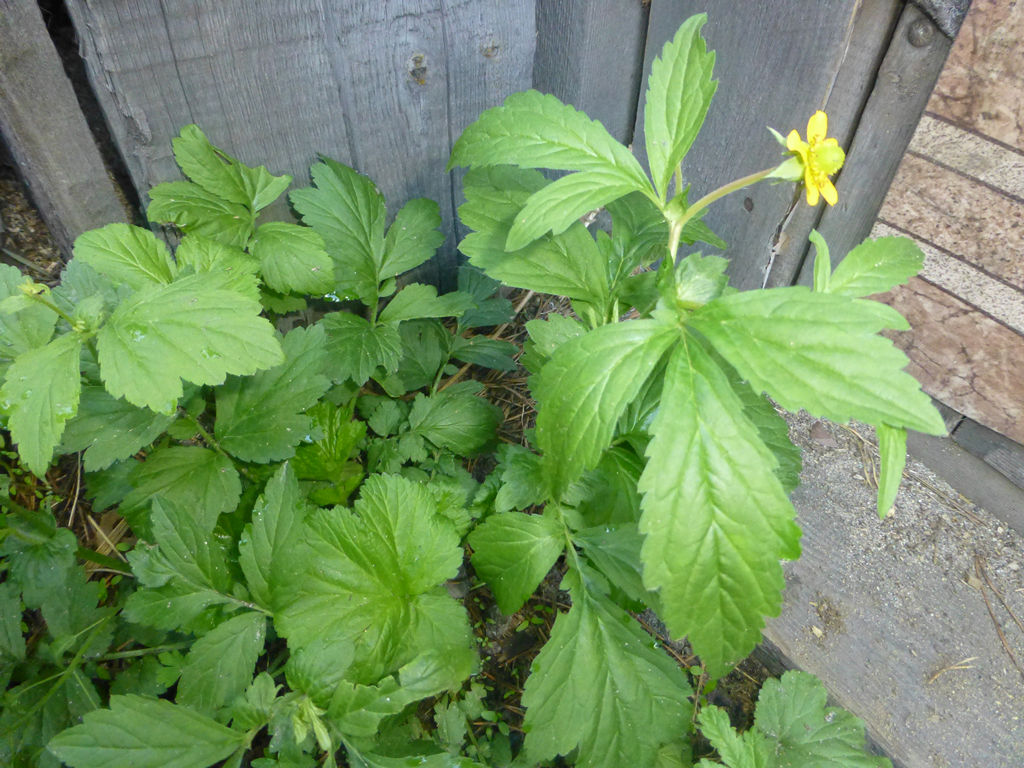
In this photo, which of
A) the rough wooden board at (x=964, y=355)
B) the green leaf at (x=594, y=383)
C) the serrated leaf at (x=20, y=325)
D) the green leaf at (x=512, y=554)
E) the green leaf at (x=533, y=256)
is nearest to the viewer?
the green leaf at (x=594, y=383)

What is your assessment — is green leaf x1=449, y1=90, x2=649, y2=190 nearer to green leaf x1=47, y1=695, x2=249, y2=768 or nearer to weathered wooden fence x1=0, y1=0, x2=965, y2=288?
weathered wooden fence x1=0, y1=0, x2=965, y2=288

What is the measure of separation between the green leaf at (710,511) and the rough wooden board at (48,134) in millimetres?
1403

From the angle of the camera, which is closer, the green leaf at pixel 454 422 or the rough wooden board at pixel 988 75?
the rough wooden board at pixel 988 75

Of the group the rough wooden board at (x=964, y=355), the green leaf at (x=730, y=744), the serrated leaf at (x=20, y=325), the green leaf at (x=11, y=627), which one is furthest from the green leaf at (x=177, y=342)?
the rough wooden board at (x=964, y=355)

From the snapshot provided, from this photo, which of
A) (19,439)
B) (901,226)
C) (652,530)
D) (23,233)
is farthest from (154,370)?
(901,226)

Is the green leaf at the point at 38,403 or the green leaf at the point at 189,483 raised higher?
the green leaf at the point at 38,403

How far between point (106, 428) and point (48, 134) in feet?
2.11

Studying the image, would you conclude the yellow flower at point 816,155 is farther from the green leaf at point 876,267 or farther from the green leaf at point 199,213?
the green leaf at point 199,213

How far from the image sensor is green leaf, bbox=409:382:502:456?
1.81 meters

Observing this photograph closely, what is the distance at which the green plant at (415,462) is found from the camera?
98 cm

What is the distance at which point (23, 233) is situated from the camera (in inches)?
71.2

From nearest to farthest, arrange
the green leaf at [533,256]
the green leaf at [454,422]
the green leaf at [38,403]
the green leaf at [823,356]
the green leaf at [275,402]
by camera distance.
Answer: the green leaf at [823,356], the green leaf at [38,403], the green leaf at [533,256], the green leaf at [275,402], the green leaf at [454,422]

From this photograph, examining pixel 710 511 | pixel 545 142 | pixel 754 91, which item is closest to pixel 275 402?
pixel 545 142

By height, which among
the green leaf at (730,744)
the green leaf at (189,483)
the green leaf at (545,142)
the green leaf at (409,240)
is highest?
the green leaf at (545,142)
